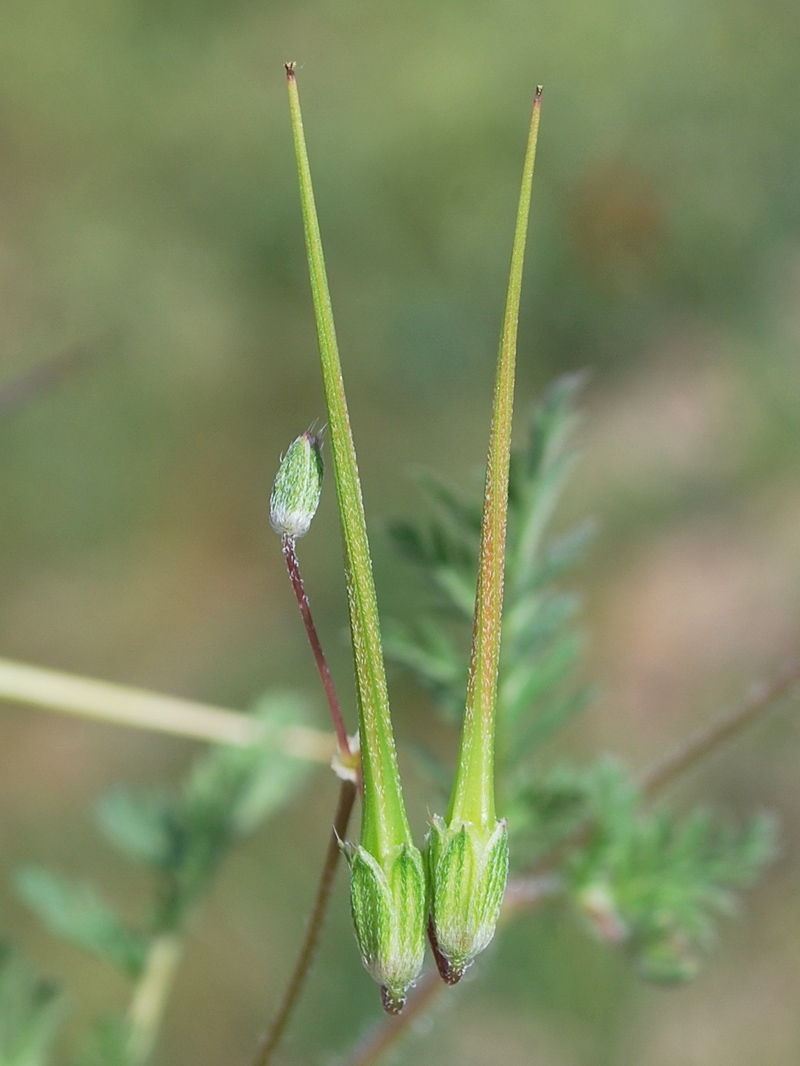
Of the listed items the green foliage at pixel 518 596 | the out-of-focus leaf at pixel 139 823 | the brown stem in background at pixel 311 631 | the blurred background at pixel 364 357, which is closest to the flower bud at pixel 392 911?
the brown stem in background at pixel 311 631

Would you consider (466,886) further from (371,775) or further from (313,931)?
(313,931)

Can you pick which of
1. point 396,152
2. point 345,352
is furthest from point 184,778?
point 396,152

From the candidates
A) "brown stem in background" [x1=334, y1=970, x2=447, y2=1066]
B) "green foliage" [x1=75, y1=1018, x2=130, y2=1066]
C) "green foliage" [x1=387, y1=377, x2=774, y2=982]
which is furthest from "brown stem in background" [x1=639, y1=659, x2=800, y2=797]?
"green foliage" [x1=75, y1=1018, x2=130, y2=1066]

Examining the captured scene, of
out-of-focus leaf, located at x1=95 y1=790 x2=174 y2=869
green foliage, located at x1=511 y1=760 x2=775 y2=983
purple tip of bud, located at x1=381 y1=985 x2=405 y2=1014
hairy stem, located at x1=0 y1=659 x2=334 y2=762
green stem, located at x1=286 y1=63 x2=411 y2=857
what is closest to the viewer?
green stem, located at x1=286 y1=63 x2=411 y2=857

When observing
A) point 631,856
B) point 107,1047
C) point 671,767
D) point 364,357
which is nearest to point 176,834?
point 107,1047

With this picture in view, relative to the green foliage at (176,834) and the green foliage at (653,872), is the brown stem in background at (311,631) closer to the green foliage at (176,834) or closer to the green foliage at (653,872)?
the green foliage at (653,872)

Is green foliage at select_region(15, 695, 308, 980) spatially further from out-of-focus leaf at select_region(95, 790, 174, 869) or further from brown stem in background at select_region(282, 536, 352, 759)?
brown stem in background at select_region(282, 536, 352, 759)

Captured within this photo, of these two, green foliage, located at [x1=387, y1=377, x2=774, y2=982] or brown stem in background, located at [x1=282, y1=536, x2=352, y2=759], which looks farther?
green foliage, located at [x1=387, y1=377, x2=774, y2=982]
